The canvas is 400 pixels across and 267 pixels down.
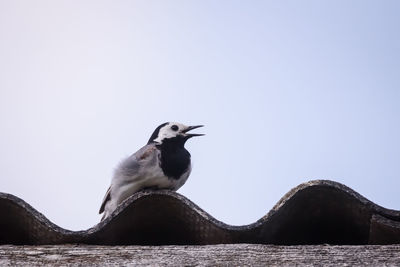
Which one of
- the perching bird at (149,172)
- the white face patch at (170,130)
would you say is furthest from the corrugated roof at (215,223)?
the white face patch at (170,130)

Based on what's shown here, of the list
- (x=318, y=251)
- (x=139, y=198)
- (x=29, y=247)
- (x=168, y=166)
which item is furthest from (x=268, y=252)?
(x=168, y=166)

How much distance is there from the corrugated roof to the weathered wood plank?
0.23m

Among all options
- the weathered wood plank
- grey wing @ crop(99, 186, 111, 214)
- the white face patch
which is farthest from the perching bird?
the weathered wood plank

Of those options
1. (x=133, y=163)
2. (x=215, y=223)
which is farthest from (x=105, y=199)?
(x=215, y=223)

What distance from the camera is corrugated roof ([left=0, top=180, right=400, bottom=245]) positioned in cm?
320

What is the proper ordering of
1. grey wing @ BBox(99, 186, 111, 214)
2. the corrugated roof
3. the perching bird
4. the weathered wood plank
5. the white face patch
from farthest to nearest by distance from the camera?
1. the white face patch
2. grey wing @ BBox(99, 186, 111, 214)
3. the perching bird
4. the corrugated roof
5. the weathered wood plank

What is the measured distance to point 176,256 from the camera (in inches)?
113

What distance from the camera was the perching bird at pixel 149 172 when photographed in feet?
17.6

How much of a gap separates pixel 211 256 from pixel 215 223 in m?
0.33

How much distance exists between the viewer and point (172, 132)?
620cm

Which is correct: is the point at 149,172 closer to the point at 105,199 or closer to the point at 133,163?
the point at 133,163

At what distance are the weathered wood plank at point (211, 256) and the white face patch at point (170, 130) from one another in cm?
316

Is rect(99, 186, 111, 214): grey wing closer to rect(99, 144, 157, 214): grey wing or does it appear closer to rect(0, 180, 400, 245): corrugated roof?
rect(99, 144, 157, 214): grey wing

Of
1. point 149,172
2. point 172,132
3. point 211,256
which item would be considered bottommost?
point 211,256
